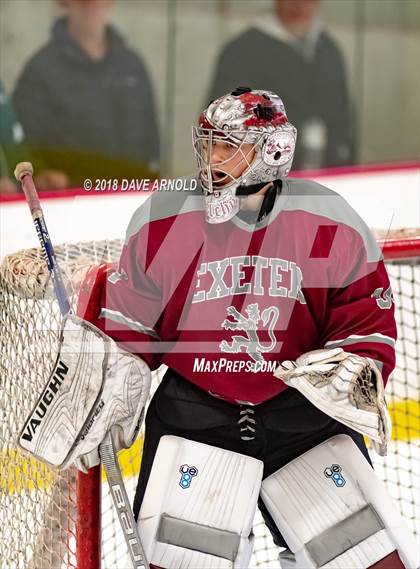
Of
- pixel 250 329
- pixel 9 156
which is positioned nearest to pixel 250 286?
pixel 250 329

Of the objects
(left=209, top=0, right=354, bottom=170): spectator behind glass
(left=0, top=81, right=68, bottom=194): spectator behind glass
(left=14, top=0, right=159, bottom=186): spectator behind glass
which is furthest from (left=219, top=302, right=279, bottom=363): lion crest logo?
(left=209, top=0, right=354, bottom=170): spectator behind glass

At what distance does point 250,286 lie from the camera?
167cm

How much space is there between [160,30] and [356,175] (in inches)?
92.9

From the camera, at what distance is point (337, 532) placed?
165 centimetres

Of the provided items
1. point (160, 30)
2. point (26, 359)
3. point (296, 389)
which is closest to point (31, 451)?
point (26, 359)

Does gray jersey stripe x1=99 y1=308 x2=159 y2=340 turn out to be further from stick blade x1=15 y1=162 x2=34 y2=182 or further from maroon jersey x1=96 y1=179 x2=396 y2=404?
stick blade x1=15 y1=162 x2=34 y2=182

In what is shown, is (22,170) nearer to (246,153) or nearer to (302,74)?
(246,153)

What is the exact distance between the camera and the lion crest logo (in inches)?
65.5

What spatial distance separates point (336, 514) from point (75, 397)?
1.24ft

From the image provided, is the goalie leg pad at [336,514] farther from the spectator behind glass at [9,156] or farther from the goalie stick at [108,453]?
the spectator behind glass at [9,156]

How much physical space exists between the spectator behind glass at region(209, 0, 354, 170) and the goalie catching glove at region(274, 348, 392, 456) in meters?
2.54

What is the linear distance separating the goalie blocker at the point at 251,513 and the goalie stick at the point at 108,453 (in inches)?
0.8

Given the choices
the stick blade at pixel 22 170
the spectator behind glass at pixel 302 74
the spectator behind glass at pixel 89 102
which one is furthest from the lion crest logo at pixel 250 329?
the spectator behind glass at pixel 302 74

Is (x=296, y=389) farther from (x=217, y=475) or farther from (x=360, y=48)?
(x=360, y=48)
